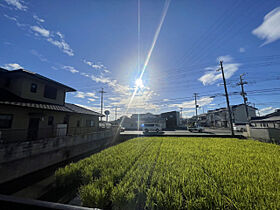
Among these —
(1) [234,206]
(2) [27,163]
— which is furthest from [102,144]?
(1) [234,206]

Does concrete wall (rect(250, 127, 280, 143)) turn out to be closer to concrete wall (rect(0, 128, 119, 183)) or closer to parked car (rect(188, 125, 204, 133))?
parked car (rect(188, 125, 204, 133))

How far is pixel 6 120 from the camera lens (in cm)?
782

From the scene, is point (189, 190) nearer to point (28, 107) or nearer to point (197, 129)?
point (28, 107)

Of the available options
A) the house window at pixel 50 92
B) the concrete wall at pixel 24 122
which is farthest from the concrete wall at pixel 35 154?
the house window at pixel 50 92

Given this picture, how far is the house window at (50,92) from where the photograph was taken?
11.2m

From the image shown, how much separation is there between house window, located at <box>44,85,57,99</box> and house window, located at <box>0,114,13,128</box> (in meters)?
3.56

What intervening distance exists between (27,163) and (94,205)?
677 cm

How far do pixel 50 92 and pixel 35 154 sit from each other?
21.9ft

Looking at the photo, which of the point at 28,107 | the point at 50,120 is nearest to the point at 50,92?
the point at 50,120

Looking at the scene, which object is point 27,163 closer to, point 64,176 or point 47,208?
point 64,176

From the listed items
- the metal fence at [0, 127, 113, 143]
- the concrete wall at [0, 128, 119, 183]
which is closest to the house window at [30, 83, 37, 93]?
the metal fence at [0, 127, 113, 143]

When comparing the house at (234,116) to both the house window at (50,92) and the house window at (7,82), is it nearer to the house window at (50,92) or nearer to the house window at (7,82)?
the house window at (50,92)

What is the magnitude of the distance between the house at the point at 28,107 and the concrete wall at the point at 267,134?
19445 millimetres

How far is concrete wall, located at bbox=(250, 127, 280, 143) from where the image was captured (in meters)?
9.93
